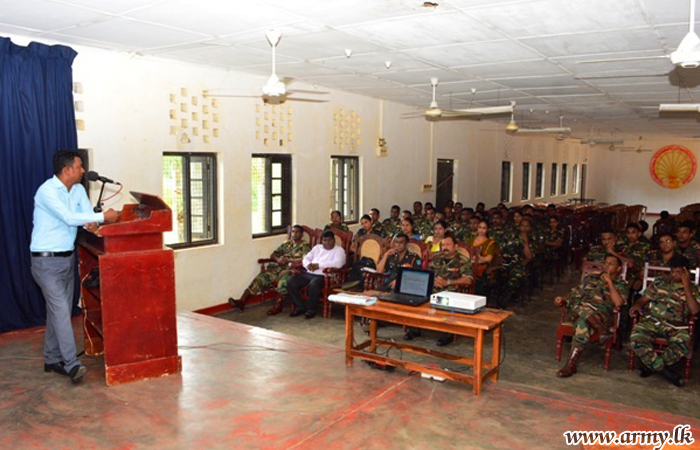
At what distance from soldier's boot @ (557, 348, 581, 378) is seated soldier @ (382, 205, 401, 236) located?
4.36 metres

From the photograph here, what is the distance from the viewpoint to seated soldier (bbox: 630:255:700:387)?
4.80 meters

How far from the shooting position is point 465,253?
21.8ft

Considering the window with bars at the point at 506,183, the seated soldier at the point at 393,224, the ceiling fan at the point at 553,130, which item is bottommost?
the seated soldier at the point at 393,224

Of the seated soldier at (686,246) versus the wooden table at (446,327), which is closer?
the wooden table at (446,327)

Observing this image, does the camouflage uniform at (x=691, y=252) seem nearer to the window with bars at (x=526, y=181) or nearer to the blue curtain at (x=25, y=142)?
the blue curtain at (x=25, y=142)

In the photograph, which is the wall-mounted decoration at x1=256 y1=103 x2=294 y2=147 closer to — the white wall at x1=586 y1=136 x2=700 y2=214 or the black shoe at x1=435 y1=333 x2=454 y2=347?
the black shoe at x1=435 y1=333 x2=454 y2=347

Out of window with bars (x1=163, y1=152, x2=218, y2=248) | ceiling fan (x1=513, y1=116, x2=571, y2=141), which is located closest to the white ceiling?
window with bars (x1=163, y1=152, x2=218, y2=248)

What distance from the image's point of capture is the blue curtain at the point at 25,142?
5074 mm

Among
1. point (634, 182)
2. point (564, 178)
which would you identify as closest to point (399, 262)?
point (564, 178)

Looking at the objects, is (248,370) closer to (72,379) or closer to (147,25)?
(72,379)

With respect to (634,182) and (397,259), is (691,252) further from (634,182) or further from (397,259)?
(634,182)

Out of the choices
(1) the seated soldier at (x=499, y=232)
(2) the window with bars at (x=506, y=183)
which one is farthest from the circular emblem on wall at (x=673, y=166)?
(1) the seated soldier at (x=499, y=232)

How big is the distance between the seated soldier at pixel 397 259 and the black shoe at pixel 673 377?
2.55 meters

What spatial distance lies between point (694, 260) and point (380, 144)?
5.16m
